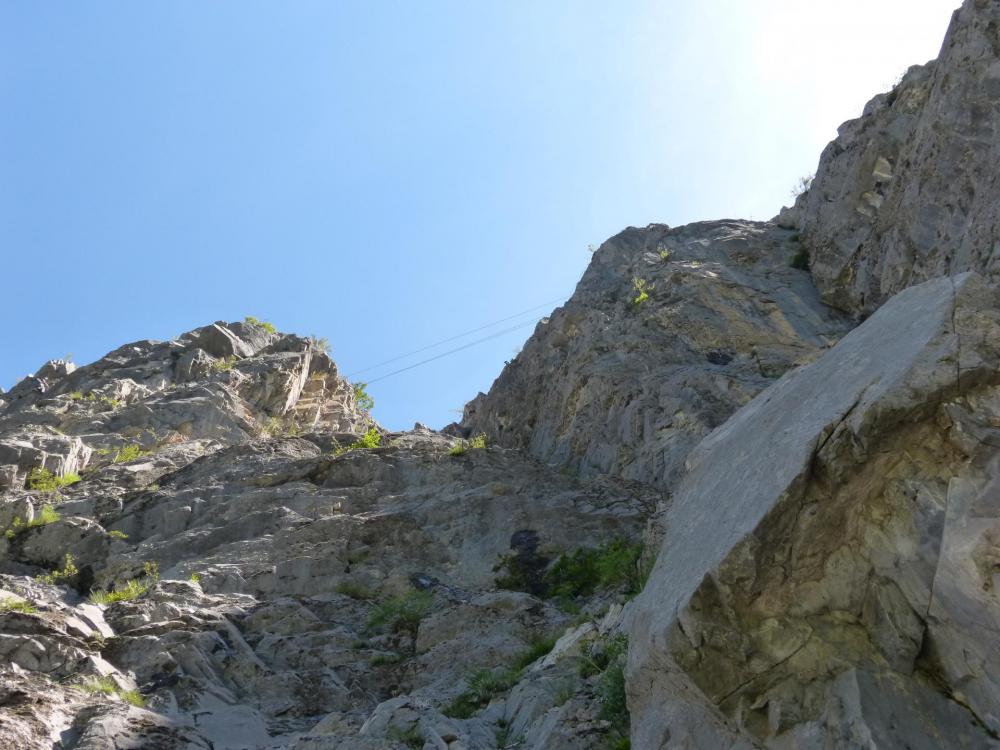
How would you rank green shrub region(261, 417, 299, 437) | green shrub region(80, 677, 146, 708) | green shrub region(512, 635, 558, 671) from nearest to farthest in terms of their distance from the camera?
green shrub region(80, 677, 146, 708) → green shrub region(512, 635, 558, 671) → green shrub region(261, 417, 299, 437)

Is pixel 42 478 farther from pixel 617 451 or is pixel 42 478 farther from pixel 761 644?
pixel 761 644

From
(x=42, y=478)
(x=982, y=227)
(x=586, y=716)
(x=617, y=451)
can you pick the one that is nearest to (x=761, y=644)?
(x=586, y=716)

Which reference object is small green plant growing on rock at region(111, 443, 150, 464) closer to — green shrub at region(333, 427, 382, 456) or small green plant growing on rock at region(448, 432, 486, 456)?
green shrub at region(333, 427, 382, 456)

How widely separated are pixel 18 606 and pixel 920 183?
14564 mm

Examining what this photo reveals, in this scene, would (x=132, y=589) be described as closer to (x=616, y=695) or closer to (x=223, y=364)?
(x=616, y=695)

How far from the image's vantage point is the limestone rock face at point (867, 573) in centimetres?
534

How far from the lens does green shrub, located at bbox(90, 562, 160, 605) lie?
44.1 feet

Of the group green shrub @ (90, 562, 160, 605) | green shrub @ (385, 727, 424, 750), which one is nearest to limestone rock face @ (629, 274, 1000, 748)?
green shrub @ (385, 727, 424, 750)

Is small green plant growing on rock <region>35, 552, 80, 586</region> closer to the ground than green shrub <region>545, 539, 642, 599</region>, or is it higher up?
higher up

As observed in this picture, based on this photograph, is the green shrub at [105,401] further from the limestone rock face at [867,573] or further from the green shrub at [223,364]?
the limestone rock face at [867,573]

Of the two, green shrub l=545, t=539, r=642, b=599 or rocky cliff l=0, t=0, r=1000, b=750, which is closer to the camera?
rocky cliff l=0, t=0, r=1000, b=750

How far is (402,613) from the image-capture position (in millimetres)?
12695

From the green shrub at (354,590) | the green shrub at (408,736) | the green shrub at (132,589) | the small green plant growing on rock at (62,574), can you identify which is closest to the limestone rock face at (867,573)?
the green shrub at (408,736)

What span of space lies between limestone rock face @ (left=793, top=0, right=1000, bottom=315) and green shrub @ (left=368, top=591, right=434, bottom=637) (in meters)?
7.94
